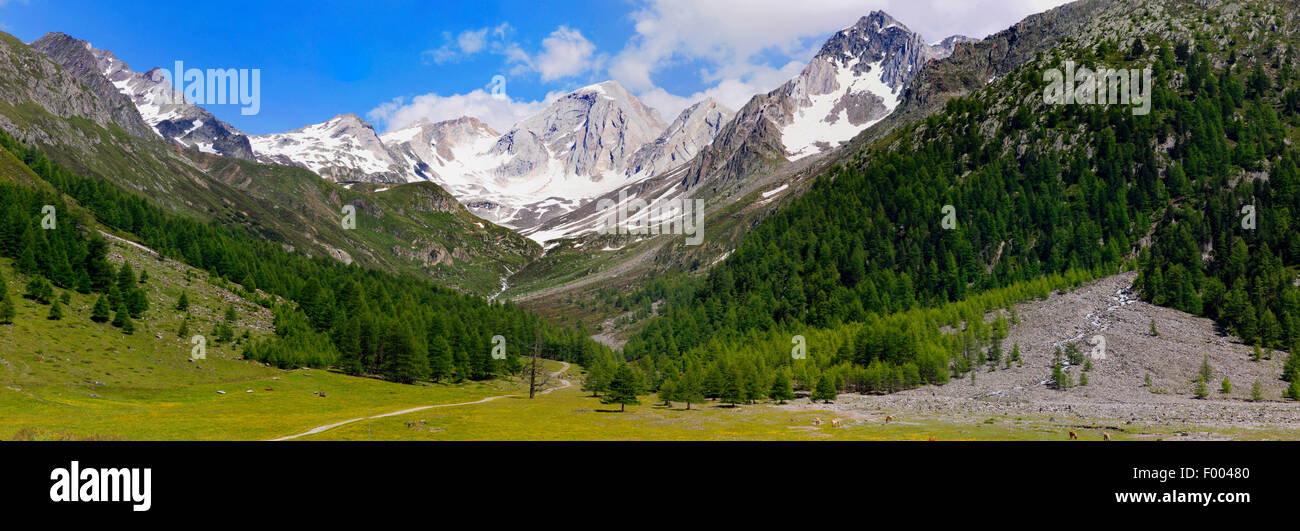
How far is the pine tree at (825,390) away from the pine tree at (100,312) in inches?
4755

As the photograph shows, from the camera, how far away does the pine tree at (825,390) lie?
115m

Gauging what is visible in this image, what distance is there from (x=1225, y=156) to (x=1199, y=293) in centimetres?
7353

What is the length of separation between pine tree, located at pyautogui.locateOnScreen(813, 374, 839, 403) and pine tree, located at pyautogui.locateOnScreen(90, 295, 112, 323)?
4755 inches

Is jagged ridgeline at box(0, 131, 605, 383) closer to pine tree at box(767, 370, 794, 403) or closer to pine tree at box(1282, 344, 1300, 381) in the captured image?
pine tree at box(767, 370, 794, 403)

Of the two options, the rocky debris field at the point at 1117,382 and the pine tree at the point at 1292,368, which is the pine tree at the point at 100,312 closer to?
the rocky debris field at the point at 1117,382

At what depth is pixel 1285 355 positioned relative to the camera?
109438 millimetres

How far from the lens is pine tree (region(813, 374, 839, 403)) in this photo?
115 meters

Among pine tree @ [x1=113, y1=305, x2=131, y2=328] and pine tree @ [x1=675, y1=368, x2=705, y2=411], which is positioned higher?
pine tree @ [x1=113, y1=305, x2=131, y2=328]

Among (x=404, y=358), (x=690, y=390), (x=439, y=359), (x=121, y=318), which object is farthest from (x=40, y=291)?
(x=690, y=390)

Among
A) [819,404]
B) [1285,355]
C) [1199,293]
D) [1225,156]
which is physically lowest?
[819,404]

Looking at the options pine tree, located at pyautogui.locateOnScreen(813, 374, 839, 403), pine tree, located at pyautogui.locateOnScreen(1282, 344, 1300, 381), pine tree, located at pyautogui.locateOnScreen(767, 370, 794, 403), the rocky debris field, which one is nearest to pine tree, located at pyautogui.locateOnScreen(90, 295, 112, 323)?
pine tree, located at pyautogui.locateOnScreen(767, 370, 794, 403)
